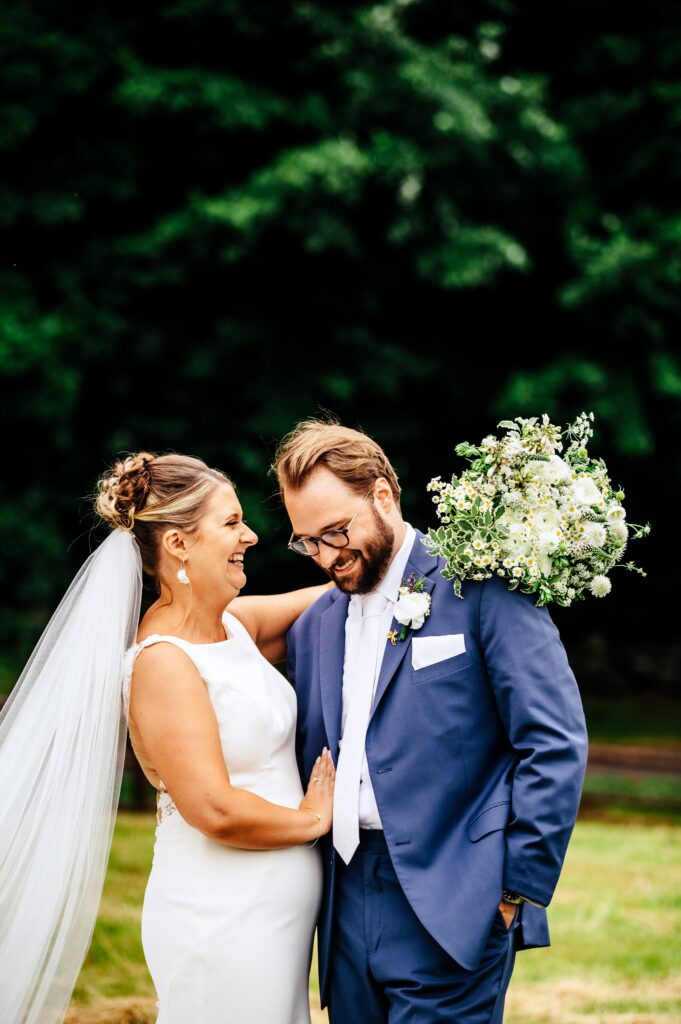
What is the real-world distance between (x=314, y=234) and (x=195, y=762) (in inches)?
344

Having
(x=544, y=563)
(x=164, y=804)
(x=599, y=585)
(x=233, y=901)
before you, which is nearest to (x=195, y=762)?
(x=164, y=804)

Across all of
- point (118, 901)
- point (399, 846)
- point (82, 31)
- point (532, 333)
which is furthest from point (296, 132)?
point (399, 846)

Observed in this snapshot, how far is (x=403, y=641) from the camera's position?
323 cm

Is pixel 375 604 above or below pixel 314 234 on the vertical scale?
above

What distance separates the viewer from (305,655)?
3609 millimetres

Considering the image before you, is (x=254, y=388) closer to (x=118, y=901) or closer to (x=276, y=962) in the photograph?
(x=118, y=901)

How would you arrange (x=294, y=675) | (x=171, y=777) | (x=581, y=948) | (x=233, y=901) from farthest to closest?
(x=581, y=948) < (x=294, y=675) < (x=233, y=901) < (x=171, y=777)

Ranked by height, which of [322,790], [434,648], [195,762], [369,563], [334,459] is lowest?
[322,790]

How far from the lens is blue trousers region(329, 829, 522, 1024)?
3.06m

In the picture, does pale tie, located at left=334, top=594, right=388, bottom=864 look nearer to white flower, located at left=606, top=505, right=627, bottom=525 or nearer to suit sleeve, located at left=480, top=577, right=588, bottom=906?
suit sleeve, located at left=480, top=577, right=588, bottom=906

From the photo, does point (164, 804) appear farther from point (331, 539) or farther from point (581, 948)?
point (581, 948)

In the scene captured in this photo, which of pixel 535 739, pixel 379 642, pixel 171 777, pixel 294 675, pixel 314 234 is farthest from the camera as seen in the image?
pixel 314 234

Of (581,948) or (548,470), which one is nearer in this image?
(548,470)

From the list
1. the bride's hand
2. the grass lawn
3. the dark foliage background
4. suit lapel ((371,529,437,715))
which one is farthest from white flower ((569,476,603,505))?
the dark foliage background
